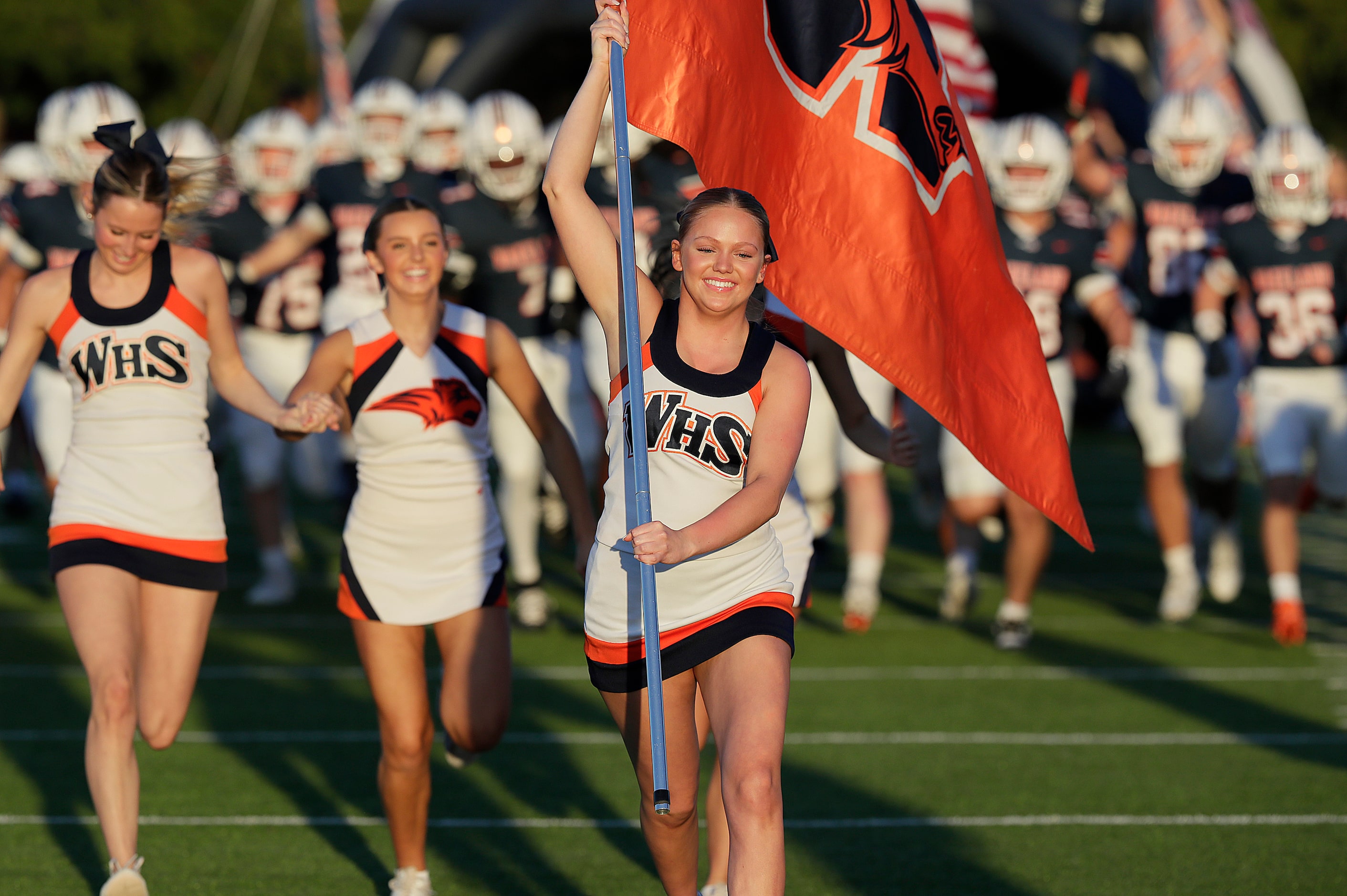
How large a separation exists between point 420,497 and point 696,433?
1.44 meters

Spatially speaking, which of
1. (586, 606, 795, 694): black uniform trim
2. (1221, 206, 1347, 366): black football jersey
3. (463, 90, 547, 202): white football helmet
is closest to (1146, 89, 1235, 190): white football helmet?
(1221, 206, 1347, 366): black football jersey

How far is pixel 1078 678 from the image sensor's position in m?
8.58

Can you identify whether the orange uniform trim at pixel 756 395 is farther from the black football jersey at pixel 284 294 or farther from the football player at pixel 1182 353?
the black football jersey at pixel 284 294

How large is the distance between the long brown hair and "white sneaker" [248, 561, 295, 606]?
5.32 metres

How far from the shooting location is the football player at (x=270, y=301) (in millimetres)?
10617

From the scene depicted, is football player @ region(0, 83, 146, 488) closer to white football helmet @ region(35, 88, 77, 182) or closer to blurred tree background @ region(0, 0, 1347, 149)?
white football helmet @ region(35, 88, 77, 182)

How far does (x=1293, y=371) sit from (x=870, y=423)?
509 centimetres

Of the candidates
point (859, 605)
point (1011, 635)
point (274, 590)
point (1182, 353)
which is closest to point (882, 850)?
point (1011, 635)

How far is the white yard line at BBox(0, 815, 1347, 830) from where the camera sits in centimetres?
612

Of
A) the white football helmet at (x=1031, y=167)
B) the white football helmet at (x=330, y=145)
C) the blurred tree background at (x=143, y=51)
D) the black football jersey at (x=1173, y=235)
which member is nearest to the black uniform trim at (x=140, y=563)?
the white football helmet at (x=1031, y=167)

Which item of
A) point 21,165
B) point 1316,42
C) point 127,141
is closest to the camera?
point 127,141

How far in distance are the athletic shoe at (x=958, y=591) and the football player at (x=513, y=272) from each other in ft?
7.62

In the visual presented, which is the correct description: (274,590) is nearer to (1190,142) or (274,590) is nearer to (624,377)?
(1190,142)

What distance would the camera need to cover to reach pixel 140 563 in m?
5.29
